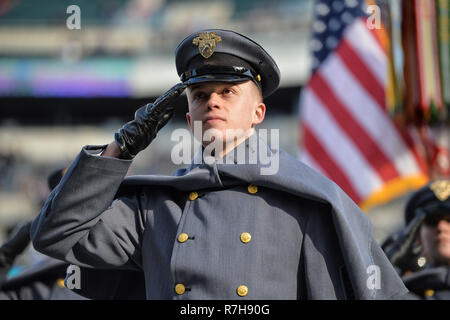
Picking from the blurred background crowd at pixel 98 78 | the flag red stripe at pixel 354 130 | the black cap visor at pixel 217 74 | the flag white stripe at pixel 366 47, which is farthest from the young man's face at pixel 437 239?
the blurred background crowd at pixel 98 78

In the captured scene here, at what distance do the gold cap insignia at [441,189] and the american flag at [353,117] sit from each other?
1571 millimetres

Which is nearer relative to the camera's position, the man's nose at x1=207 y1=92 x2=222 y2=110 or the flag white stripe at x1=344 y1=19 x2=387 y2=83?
the man's nose at x1=207 y1=92 x2=222 y2=110

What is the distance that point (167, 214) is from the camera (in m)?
2.13

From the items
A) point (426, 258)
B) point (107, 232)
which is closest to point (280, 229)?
point (107, 232)

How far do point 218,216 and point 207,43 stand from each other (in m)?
0.60

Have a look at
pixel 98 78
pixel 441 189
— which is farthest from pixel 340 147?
pixel 98 78

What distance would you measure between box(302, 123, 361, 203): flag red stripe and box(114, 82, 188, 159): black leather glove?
128 inches

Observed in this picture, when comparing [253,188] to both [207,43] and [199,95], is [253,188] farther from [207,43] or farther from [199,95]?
[207,43]

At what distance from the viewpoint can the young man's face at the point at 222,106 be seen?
207cm

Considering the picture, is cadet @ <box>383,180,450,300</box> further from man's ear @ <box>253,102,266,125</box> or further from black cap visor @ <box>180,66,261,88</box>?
black cap visor @ <box>180,66,261,88</box>

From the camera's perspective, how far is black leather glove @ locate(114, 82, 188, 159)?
198 centimetres

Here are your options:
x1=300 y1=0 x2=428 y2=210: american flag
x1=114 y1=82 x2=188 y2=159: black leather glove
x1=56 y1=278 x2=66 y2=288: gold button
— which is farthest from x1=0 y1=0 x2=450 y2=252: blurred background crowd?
x1=114 y1=82 x2=188 y2=159: black leather glove
